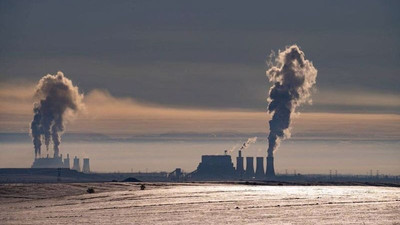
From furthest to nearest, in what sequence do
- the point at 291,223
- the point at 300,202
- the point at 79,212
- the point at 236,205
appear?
the point at 300,202 < the point at 236,205 < the point at 79,212 < the point at 291,223

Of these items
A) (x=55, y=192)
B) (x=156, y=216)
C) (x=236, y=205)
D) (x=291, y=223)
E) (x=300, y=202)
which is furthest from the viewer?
(x=55, y=192)

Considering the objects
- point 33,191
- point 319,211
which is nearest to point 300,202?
point 319,211

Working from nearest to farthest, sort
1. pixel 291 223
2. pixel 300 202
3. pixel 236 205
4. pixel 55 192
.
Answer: pixel 291 223
pixel 236 205
pixel 300 202
pixel 55 192

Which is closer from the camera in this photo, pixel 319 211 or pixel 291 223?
pixel 291 223

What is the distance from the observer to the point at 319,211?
313 ft

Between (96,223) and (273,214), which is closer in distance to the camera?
(96,223)

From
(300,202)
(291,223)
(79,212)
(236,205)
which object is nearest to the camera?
(291,223)

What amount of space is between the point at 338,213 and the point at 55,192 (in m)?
66.4

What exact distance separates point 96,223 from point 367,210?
3250cm

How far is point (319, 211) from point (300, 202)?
19.5 meters

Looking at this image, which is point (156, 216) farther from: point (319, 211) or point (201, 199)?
point (201, 199)

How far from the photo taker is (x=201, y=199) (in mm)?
120750

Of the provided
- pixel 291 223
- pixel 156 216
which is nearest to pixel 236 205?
pixel 156 216

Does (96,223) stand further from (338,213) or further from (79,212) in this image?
(338,213)
